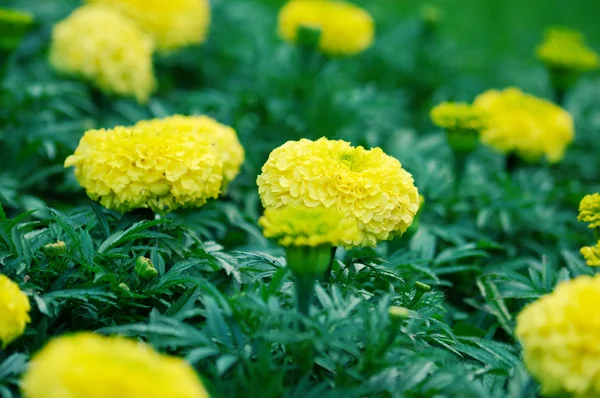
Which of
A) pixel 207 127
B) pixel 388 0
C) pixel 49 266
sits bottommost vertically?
pixel 388 0

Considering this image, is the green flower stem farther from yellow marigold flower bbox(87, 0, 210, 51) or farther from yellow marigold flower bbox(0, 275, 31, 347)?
yellow marigold flower bbox(87, 0, 210, 51)

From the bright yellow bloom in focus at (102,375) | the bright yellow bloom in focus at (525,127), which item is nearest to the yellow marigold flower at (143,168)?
the bright yellow bloom in focus at (102,375)

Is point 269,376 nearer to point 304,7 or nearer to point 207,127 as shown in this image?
point 207,127

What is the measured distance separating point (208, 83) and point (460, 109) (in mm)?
2311

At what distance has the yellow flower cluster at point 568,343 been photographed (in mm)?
1726

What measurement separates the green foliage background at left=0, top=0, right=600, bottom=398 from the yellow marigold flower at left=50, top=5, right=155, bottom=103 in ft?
0.53

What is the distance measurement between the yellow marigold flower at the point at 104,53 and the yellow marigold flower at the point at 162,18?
1.27 ft

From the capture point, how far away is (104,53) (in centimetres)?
384

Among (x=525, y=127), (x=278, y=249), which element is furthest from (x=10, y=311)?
(x=525, y=127)

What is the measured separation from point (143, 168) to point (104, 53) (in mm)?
1596

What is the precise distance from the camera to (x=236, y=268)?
2.48 metres

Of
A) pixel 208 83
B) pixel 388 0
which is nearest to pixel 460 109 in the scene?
pixel 208 83

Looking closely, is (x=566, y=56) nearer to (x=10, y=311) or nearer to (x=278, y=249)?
(x=278, y=249)

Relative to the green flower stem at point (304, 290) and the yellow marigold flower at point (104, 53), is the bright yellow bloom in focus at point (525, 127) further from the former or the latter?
the green flower stem at point (304, 290)
